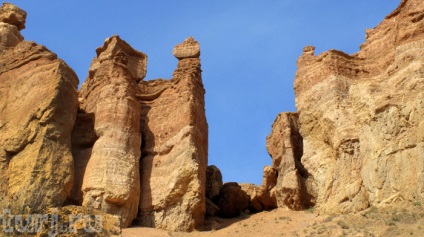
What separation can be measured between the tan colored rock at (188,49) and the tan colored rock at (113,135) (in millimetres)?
3534

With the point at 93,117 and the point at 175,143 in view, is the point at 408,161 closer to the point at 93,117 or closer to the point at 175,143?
the point at 175,143

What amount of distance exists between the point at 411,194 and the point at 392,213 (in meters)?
1.36

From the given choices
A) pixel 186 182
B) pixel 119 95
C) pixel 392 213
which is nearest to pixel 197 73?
pixel 119 95

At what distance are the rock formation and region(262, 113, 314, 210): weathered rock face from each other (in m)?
0.08

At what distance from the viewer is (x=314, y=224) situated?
36.6 m

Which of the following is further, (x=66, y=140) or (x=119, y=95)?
(x=119, y=95)

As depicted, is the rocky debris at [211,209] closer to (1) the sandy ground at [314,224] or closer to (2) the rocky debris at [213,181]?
(1) the sandy ground at [314,224]

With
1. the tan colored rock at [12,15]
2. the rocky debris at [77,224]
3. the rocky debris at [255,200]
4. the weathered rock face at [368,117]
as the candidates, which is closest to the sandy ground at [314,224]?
the weathered rock face at [368,117]

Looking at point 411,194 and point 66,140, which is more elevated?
point 66,140

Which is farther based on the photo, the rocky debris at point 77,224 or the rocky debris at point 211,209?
the rocky debris at point 211,209

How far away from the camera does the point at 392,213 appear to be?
3334 centimetres

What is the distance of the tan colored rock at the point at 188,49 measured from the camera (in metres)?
47.0

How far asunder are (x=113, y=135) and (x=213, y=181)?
28.4ft

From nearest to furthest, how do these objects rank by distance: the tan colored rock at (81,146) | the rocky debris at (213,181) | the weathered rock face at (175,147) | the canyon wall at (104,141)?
1. the canyon wall at (104,141)
2. the tan colored rock at (81,146)
3. the weathered rock face at (175,147)
4. the rocky debris at (213,181)
